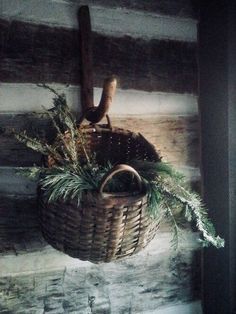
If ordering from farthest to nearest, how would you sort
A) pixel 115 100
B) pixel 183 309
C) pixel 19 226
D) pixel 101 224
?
pixel 183 309 < pixel 115 100 < pixel 19 226 < pixel 101 224

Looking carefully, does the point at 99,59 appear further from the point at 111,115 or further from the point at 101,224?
the point at 101,224

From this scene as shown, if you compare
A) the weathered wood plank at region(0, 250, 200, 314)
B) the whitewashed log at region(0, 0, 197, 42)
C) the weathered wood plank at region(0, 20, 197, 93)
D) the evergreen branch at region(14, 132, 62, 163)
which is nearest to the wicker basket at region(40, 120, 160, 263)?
the evergreen branch at region(14, 132, 62, 163)

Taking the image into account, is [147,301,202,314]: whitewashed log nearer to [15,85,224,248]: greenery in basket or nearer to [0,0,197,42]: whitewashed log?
[15,85,224,248]: greenery in basket

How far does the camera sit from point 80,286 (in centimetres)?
117

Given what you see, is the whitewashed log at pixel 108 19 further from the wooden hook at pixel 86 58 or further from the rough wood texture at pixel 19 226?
the rough wood texture at pixel 19 226

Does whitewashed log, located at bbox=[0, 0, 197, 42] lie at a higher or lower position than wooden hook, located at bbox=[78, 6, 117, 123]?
higher

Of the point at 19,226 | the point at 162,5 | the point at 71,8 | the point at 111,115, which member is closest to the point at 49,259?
the point at 19,226

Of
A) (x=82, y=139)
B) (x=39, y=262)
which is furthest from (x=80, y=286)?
(x=82, y=139)

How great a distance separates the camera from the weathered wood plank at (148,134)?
107 cm

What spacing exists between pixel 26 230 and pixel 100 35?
0.61 m

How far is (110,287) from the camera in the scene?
1212mm

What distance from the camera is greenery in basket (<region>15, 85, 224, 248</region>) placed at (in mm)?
879

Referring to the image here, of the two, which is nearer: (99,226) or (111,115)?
(99,226)

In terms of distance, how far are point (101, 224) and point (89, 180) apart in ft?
0.35
